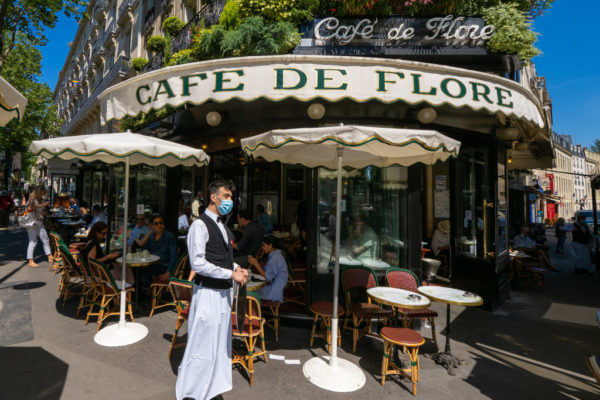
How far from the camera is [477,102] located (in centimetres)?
468

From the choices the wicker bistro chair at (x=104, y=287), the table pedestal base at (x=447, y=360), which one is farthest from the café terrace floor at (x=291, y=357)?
the wicker bistro chair at (x=104, y=287)

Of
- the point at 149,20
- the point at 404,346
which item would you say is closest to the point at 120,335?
the point at 404,346

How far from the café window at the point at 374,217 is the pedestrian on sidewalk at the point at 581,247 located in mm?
7854

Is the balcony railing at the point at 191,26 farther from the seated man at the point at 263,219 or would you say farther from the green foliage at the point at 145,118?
the seated man at the point at 263,219

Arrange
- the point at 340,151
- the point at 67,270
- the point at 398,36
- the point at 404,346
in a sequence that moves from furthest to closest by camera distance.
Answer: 1. the point at 398,36
2. the point at 67,270
3. the point at 340,151
4. the point at 404,346

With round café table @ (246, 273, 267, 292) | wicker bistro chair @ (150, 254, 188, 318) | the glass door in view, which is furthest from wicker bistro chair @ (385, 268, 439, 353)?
wicker bistro chair @ (150, 254, 188, 318)

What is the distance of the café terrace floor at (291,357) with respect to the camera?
130 inches

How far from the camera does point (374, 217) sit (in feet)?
17.9

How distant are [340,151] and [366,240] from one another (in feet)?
7.32

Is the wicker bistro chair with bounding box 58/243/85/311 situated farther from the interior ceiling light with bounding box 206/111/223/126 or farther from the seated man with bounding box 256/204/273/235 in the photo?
the seated man with bounding box 256/204/273/235

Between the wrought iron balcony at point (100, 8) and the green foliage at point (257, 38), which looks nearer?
the green foliage at point (257, 38)

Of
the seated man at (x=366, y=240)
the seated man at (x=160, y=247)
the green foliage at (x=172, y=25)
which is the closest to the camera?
the seated man at (x=366, y=240)

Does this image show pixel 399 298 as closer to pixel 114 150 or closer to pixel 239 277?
pixel 239 277

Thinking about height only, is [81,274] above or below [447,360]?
above
